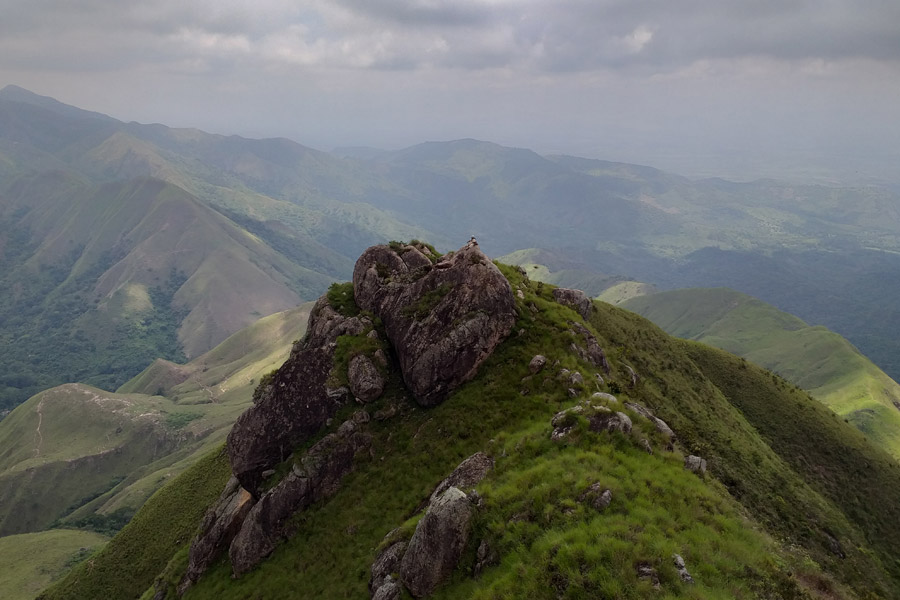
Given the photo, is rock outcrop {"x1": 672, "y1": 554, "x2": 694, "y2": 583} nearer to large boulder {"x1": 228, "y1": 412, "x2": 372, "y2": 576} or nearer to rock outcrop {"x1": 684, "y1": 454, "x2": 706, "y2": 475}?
rock outcrop {"x1": 684, "y1": 454, "x2": 706, "y2": 475}

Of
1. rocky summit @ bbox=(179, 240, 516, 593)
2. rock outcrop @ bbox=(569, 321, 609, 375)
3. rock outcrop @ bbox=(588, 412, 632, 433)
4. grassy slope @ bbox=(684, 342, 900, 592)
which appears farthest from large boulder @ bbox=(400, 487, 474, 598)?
grassy slope @ bbox=(684, 342, 900, 592)

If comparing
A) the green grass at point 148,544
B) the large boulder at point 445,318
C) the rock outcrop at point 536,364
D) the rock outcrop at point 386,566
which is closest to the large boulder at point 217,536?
the large boulder at point 445,318

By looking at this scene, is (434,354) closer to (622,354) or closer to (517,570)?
(517,570)

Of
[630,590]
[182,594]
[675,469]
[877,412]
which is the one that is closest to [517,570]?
[630,590]

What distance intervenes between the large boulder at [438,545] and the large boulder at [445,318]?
13.9 meters

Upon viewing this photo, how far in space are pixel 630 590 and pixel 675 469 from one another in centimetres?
1071

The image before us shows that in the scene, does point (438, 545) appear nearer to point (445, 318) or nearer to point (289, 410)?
point (445, 318)

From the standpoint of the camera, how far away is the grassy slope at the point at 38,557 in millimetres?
110812

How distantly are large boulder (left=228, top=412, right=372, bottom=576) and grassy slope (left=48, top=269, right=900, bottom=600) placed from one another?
1.14 meters

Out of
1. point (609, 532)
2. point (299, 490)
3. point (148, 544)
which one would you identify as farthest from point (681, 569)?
point (148, 544)

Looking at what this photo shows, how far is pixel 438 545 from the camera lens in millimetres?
21969

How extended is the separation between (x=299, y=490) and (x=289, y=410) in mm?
6945

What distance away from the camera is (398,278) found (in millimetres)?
45625

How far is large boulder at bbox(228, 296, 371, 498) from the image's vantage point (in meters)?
39.6
